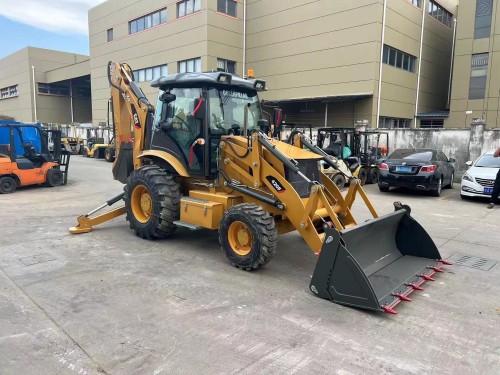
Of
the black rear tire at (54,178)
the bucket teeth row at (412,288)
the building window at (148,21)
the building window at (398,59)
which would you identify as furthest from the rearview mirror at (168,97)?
the building window at (148,21)

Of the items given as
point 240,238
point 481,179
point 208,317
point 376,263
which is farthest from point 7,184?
point 481,179

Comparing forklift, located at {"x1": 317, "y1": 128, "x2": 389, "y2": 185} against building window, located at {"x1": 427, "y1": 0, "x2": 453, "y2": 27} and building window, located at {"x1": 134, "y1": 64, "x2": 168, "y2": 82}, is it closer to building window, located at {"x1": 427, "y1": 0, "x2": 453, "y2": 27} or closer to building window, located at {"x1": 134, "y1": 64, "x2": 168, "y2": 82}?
building window, located at {"x1": 427, "y1": 0, "x2": 453, "y2": 27}

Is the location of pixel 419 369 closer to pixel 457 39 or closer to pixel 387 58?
pixel 387 58

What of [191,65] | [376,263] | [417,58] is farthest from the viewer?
[191,65]

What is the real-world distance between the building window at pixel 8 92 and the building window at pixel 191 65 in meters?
32.5

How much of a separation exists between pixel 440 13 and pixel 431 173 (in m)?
22.1

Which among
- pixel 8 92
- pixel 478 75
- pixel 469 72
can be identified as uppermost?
pixel 8 92

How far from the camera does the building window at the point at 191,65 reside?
27.4m

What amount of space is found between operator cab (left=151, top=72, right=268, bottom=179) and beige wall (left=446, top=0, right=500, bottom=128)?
2308 centimetres

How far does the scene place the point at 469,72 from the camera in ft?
81.1

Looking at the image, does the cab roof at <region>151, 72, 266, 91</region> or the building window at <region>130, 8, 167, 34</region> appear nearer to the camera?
the cab roof at <region>151, 72, 266, 91</region>

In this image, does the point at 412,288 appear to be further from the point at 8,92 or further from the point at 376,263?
the point at 8,92

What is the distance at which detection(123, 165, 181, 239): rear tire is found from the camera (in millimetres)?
5906

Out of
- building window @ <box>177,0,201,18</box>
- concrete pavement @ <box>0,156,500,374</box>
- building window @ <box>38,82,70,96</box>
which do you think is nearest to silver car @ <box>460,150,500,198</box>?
concrete pavement @ <box>0,156,500,374</box>
